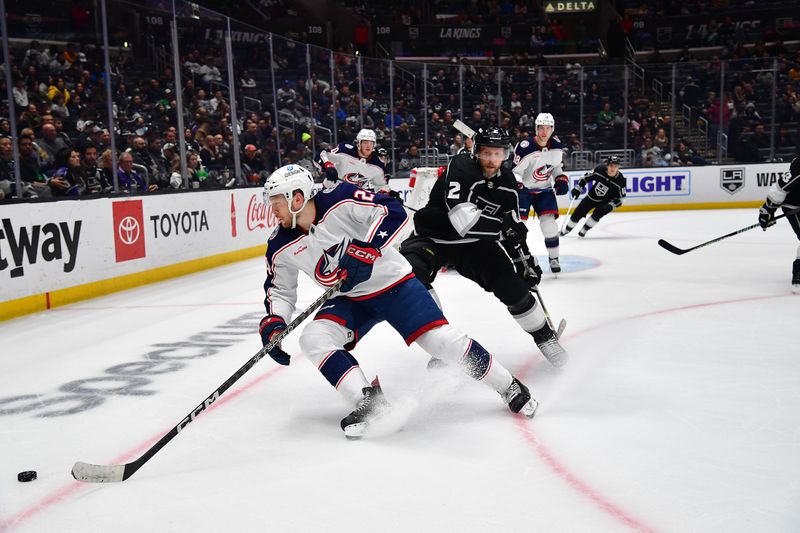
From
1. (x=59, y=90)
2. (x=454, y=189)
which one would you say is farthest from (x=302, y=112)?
(x=454, y=189)

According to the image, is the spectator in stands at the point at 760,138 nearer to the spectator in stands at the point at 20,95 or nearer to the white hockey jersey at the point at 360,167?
the white hockey jersey at the point at 360,167

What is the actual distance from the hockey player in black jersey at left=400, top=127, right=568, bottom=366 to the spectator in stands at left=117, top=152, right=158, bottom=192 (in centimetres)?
380

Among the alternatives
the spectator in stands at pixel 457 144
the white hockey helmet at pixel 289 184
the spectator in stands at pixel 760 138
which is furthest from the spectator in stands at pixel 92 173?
the spectator in stands at pixel 760 138

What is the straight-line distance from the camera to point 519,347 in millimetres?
4133

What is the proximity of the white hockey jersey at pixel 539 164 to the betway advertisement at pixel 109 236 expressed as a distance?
128 inches

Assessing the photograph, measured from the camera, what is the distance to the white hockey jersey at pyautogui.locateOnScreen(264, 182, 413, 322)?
2.79 m

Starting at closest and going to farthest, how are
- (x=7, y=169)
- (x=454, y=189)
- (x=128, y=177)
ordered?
1. (x=454, y=189)
2. (x=7, y=169)
3. (x=128, y=177)

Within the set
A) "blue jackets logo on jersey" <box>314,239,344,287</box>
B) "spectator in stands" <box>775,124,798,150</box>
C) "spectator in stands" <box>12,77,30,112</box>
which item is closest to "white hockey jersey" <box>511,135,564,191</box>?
"spectator in stands" <box>12,77,30,112</box>

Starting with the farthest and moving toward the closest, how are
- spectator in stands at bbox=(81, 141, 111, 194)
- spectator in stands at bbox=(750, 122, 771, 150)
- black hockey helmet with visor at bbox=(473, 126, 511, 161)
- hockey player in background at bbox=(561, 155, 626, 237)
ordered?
spectator in stands at bbox=(750, 122, 771, 150) < hockey player in background at bbox=(561, 155, 626, 237) < spectator in stands at bbox=(81, 141, 111, 194) < black hockey helmet with visor at bbox=(473, 126, 511, 161)

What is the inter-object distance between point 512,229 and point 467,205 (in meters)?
0.28

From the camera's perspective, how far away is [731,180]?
13.5 metres

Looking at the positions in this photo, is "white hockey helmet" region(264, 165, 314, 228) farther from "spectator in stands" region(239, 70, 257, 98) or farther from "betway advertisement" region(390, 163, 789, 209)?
"betway advertisement" region(390, 163, 789, 209)

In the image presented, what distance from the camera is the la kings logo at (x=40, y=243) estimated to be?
521 cm

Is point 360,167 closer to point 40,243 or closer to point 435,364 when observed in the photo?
point 40,243
